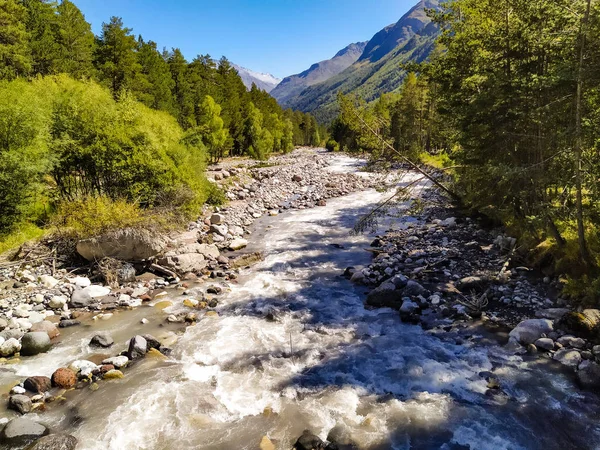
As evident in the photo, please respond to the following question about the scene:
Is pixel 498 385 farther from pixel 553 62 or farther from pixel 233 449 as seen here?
pixel 553 62

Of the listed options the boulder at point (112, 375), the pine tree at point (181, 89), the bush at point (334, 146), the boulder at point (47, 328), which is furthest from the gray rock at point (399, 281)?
the bush at point (334, 146)

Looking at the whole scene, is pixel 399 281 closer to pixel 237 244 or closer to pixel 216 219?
pixel 237 244

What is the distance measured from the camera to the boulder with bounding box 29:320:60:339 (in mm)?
9758

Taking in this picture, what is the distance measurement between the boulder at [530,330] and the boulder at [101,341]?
10517 mm

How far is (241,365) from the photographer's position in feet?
28.2

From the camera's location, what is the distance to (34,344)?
8.98 meters

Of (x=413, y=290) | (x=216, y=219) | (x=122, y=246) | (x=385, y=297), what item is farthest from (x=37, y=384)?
(x=216, y=219)

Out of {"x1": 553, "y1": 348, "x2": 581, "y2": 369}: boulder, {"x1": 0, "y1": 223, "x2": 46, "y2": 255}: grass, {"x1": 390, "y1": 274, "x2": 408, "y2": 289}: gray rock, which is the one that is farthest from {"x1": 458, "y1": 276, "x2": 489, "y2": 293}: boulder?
{"x1": 0, "y1": 223, "x2": 46, "y2": 255}: grass

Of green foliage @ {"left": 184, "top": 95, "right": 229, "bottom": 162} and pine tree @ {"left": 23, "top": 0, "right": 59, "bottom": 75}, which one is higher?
pine tree @ {"left": 23, "top": 0, "right": 59, "bottom": 75}

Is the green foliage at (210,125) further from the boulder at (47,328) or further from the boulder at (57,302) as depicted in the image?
the boulder at (47,328)

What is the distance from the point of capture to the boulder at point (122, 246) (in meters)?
13.6

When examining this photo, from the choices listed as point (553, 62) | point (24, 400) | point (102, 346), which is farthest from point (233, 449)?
point (553, 62)

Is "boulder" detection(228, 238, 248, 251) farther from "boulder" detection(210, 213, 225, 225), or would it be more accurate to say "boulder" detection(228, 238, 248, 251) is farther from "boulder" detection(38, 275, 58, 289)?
"boulder" detection(38, 275, 58, 289)

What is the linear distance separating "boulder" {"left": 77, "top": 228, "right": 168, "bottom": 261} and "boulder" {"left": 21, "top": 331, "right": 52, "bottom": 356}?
16.1 ft
